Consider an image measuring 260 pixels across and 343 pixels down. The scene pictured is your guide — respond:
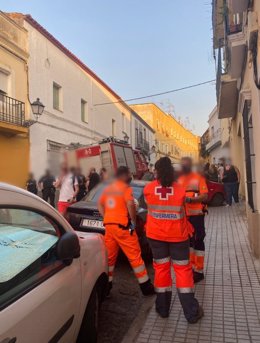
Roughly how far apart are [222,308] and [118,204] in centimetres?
166

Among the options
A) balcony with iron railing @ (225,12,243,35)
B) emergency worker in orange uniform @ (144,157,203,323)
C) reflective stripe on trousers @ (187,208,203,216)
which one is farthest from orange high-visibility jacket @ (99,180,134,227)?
balcony with iron railing @ (225,12,243,35)

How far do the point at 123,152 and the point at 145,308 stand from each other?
13.2 m

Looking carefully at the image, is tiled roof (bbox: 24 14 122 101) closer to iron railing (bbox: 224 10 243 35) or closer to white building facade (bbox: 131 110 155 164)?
white building facade (bbox: 131 110 155 164)

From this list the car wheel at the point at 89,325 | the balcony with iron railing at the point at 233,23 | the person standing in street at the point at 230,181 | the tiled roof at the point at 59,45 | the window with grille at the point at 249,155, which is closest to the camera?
the car wheel at the point at 89,325

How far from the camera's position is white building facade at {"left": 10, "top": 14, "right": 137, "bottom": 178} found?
637 inches

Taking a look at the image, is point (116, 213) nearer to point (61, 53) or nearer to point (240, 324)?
point (240, 324)

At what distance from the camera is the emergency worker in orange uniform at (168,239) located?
13.0 feet

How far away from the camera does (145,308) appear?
4457 millimetres

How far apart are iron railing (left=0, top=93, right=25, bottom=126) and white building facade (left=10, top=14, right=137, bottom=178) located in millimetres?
863

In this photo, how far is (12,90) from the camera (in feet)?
48.8

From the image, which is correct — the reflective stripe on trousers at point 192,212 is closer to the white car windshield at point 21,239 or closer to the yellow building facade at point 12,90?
the white car windshield at point 21,239

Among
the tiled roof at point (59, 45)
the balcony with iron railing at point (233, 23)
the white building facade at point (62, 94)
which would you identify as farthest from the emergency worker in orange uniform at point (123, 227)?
the tiled roof at point (59, 45)

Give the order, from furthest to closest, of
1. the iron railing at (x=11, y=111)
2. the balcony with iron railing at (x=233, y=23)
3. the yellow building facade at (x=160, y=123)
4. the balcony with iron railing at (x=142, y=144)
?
the yellow building facade at (x=160, y=123) → the balcony with iron railing at (x=142, y=144) → the iron railing at (x=11, y=111) → the balcony with iron railing at (x=233, y=23)

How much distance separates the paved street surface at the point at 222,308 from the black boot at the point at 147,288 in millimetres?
289
